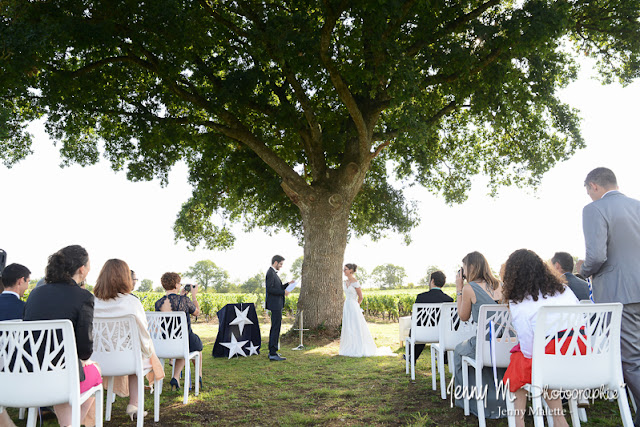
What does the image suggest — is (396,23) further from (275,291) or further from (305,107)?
(275,291)

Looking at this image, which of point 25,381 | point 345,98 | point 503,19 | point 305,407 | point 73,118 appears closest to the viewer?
point 25,381

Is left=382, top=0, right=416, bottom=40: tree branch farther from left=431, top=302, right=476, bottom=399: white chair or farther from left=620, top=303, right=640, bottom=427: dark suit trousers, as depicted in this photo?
left=620, top=303, right=640, bottom=427: dark suit trousers

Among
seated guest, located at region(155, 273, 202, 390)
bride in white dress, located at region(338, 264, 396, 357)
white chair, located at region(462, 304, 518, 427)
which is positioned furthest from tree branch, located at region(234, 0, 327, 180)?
white chair, located at region(462, 304, 518, 427)

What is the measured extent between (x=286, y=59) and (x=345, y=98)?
1.73m

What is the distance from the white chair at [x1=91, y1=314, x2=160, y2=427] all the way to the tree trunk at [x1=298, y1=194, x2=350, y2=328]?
25.7 feet

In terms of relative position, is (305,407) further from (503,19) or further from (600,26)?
(600,26)

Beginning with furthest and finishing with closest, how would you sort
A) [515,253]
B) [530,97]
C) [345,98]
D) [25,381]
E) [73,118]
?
[73,118] → [530,97] → [345,98] → [515,253] → [25,381]

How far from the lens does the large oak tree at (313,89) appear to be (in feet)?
29.9

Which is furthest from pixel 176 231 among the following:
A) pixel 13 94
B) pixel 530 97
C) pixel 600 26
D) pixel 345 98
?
pixel 600 26

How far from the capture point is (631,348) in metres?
3.82

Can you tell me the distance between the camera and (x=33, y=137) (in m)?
13.6

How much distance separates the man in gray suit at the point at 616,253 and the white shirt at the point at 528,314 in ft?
2.61

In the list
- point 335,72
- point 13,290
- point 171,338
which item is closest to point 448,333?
point 171,338

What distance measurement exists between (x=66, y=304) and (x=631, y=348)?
4580mm
